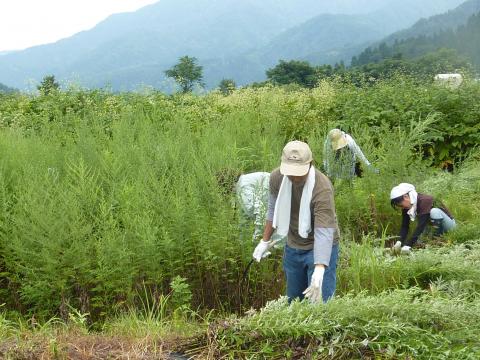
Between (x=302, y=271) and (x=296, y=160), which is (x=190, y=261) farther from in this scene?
(x=296, y=160)

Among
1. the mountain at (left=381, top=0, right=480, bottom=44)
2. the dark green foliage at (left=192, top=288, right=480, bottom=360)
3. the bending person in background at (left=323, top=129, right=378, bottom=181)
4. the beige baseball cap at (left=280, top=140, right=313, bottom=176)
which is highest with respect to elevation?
the mountain at (left=381, top=0, right=480, bottom=44)

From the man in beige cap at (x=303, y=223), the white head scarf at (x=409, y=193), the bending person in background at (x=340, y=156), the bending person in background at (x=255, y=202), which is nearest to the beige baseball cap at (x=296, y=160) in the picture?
the man in beige cap at (x=303, y=223)

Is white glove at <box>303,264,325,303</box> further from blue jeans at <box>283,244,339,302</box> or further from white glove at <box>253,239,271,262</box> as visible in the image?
white glove at <box>253,239,271,262</box>

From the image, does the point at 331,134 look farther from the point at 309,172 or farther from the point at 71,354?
the point at 71,354

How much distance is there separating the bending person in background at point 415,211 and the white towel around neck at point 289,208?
2.23m

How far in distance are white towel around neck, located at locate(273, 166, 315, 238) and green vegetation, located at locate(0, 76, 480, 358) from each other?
568mm

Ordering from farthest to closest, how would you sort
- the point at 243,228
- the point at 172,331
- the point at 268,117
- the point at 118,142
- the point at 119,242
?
1. the point at 268,117
2. the point at 118,142
3. the point at 243,228
4. the point at 119,242
5. the point at 172,331

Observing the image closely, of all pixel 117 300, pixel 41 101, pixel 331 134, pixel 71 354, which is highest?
pixel 41 101

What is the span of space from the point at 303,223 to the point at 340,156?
263 centimetres

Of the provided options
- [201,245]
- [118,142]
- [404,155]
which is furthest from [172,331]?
[404,155]

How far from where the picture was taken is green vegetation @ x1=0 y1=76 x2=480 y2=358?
9.11ft

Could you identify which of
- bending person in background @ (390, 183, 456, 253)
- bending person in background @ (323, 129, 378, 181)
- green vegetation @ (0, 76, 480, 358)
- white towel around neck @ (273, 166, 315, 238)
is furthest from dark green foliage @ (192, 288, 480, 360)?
bending person in background @ (323, 129, 378, 181)

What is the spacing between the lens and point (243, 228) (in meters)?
4.32

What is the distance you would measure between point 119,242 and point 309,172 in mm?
1509
